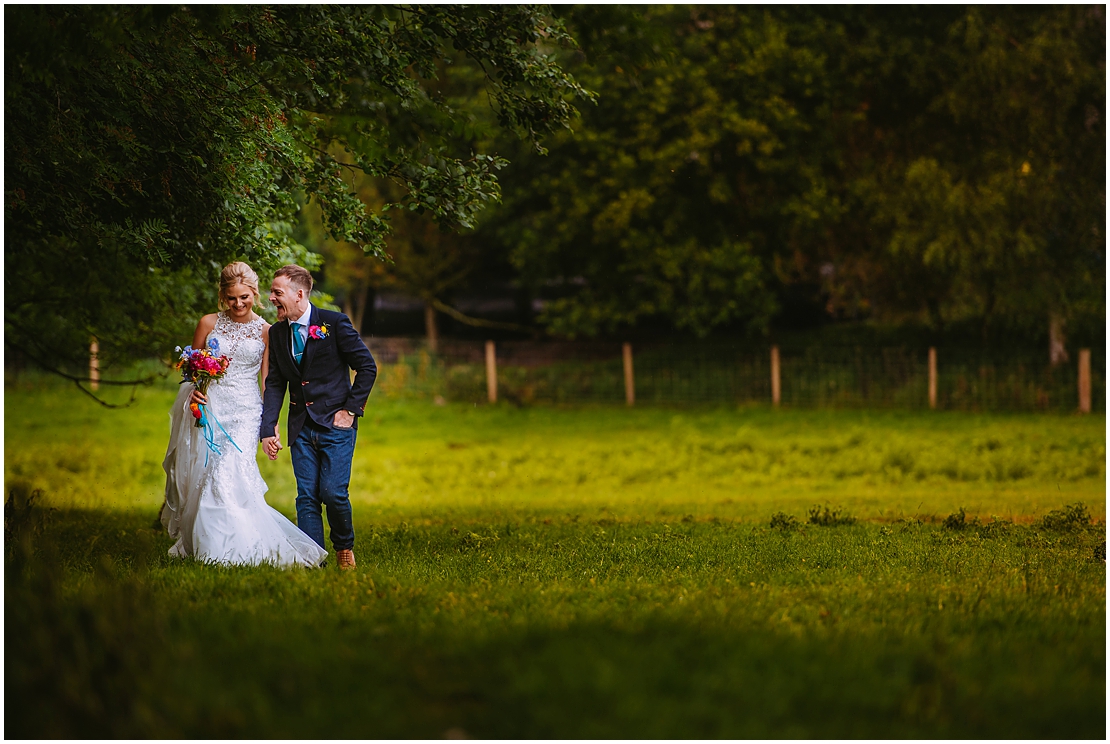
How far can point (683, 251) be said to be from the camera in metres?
28.2

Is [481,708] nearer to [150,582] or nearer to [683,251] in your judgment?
[150,582]

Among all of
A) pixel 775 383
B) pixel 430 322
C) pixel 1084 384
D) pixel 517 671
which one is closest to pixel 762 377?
pixel 775 383

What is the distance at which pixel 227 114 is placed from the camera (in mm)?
8250

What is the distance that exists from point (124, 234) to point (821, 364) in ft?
68.0

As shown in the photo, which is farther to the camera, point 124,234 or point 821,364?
point 821,364

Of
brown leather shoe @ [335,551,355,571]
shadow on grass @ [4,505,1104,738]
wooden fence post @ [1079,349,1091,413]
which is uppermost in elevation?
shadow on grass @ [4,505,1104,738]

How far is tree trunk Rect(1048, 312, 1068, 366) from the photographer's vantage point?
26295mm

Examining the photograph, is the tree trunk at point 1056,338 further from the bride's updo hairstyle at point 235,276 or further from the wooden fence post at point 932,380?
the bride's updo hairstyle at point 235,276

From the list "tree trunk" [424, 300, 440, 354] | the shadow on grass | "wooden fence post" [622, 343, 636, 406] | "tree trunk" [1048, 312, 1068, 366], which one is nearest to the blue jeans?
the shadow on grass

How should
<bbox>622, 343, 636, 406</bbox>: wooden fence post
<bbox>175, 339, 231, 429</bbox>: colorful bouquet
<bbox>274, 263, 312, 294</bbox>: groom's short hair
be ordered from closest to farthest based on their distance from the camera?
1. <bbox>274, 263, 312, 294</bbox>: groom's short hair
2. <bbox>175, 339, 231, 429</bbox>: colorful bouquet
3. <bbox>622, 343, 636, 406</bbox>: wooden fence post

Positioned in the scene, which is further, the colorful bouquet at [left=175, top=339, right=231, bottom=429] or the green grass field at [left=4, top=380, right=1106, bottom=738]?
the colorful bouquet at [left=175, top=339, right=231, bottom=429]

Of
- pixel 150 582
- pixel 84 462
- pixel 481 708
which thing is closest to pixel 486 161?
pixel 150 582

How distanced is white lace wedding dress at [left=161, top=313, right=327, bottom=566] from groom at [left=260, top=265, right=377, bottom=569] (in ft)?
0.90

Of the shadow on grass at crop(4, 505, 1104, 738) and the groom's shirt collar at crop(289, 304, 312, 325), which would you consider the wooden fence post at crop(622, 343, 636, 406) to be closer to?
the groom's shirt collar at crop(289, 304, 312, 325)
